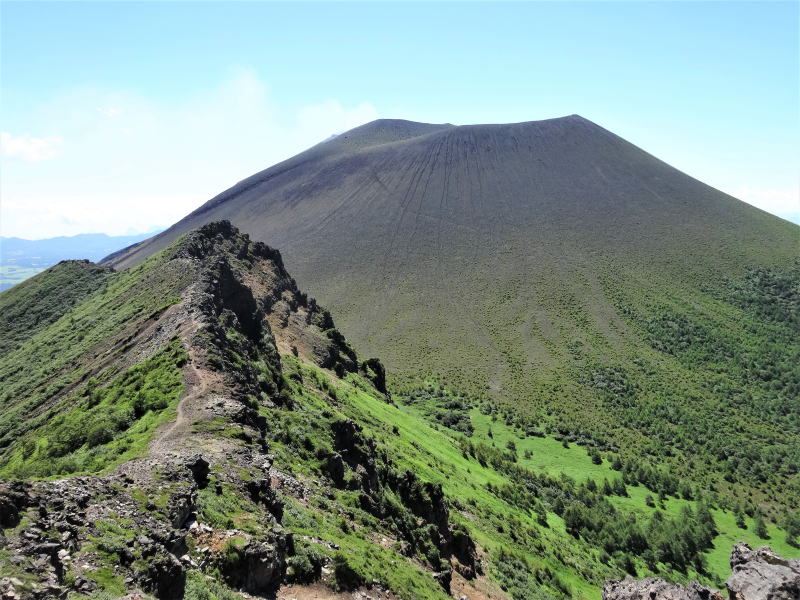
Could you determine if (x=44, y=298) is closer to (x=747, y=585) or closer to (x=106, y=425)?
(x=106, y=425)

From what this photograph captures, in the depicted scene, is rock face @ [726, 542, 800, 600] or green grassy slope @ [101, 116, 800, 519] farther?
green grassy slope @ [101, 116, 800, 519]

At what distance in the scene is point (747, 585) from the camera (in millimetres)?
14414

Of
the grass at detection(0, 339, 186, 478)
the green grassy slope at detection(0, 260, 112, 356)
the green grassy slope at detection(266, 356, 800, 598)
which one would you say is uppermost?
the green grassy slope at detection(0, 260, 112, 356)

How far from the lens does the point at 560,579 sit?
2641cm

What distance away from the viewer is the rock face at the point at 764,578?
535 inches

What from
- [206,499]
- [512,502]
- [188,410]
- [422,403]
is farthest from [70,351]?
[422,403]

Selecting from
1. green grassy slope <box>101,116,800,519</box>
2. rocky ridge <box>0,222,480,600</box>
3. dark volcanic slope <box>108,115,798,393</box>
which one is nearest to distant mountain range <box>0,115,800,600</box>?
rocky ridge <box>0,222,480,600</box>

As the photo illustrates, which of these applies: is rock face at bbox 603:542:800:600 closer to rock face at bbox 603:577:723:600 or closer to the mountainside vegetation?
rock face at bbox 603:577:723:600

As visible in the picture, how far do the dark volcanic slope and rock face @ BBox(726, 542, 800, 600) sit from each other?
57745 millimetres

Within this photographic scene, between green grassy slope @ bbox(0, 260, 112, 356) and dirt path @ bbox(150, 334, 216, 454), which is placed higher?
green grassy slope @ bbox(0, 260, 112, 356)

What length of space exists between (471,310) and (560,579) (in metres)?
72.6

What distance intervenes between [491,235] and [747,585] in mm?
Answer: 111858

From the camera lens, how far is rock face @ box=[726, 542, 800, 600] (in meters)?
13.6

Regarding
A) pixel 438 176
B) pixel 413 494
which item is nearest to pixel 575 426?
pixel 413 494
